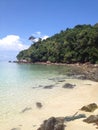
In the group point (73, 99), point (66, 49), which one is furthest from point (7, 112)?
point (66, 49)

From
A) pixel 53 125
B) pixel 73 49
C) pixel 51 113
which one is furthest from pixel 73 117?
pixel 73 49

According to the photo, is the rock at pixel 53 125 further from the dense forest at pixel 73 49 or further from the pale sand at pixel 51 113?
the dense forest at pixel 73 49

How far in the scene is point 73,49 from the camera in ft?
276

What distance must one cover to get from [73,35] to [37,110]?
231 feet

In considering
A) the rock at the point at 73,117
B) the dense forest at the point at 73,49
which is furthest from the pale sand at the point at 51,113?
the dense forest at the point at 73,49

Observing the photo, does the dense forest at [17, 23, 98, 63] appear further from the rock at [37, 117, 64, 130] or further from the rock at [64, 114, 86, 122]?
the rock at [37, 117, 64, 130]

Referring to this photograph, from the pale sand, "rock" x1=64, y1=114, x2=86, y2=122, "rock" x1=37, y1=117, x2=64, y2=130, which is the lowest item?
the pale sand

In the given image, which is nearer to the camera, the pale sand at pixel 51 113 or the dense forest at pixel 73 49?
the pale sand at pixel 51 113

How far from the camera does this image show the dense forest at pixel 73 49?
75.8 metres

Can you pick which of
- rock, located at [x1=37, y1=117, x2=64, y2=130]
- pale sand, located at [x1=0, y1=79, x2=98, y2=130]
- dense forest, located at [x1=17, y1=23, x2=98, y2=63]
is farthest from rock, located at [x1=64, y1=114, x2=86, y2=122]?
dense forest, located at [x1=17, y1=23, x2=98, y2=63]

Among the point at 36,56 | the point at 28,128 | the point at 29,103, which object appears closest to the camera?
the point at 28,128

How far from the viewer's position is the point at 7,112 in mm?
16672

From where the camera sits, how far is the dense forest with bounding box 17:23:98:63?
249 ft

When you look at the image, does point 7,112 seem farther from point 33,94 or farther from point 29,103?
point 33,94
